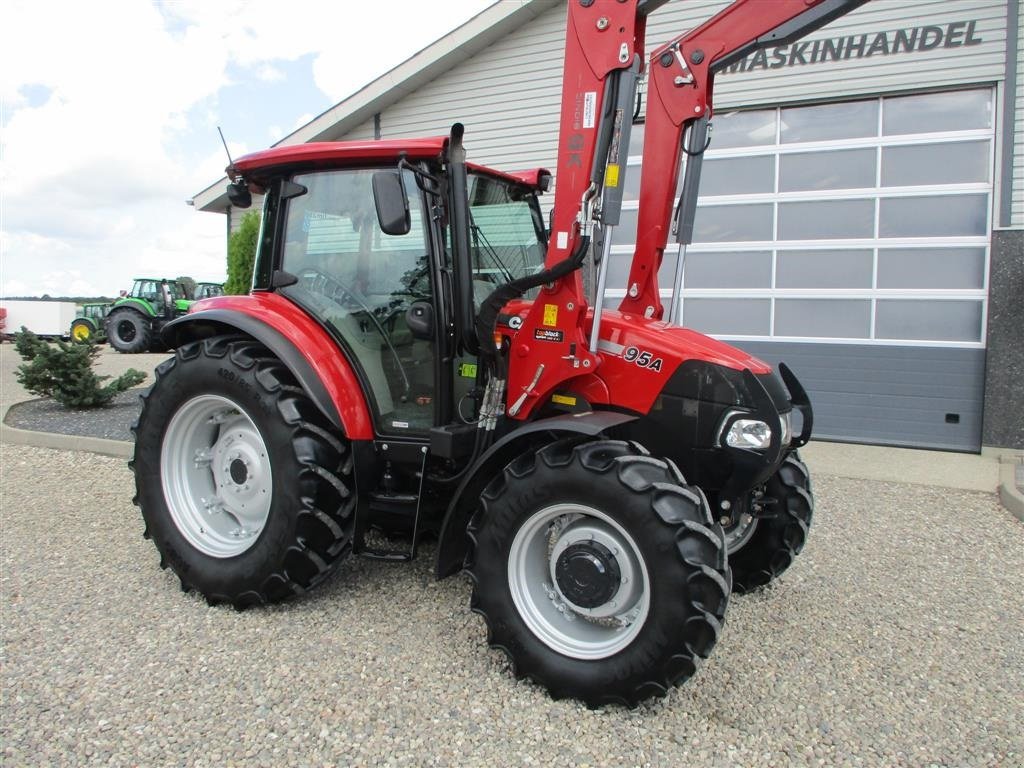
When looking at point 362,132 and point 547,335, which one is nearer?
point 547,335

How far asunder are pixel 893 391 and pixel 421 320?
6.24 metres

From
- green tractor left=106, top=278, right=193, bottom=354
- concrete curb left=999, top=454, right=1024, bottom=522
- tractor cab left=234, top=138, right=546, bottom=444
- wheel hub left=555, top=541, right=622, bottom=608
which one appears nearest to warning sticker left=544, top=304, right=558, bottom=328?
tractor cab left=234, top=138, right=546, bottom=444

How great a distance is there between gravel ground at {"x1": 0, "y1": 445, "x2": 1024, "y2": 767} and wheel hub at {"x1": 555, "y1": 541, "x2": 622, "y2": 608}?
0.39 m

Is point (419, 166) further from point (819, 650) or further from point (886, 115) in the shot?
point (886, 115)

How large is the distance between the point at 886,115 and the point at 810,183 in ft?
3.16

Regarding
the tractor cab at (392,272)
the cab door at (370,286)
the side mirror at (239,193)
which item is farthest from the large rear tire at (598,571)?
the side mirror at (239,193)

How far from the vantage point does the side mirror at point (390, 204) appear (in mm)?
2814

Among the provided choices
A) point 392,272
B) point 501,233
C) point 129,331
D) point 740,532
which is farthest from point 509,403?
point 129,331

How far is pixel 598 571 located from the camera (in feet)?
8.71

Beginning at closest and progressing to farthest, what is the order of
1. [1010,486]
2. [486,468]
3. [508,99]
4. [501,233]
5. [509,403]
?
[486,468]
[509,403]
[501,233]
[1010,486]
[508,99]

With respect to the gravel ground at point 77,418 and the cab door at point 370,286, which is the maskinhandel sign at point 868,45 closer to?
the cab door at point 370,286

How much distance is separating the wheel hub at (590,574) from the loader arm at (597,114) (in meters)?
0.73

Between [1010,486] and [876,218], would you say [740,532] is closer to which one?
[1010,486]

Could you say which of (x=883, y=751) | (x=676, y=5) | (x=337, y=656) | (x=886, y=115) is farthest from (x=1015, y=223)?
(x=337, y=656)
